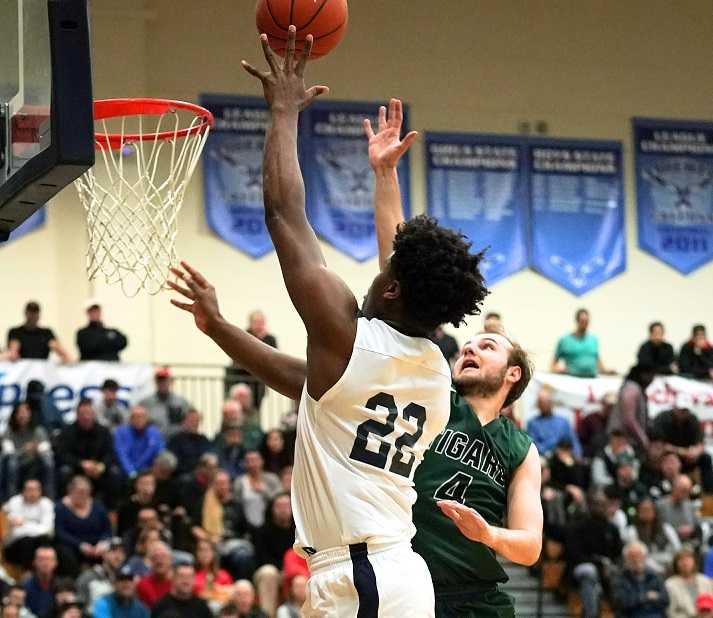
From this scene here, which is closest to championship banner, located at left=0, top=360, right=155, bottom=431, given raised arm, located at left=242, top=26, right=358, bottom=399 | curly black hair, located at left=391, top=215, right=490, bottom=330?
raised arm, located at left=242, top=26, right=358, bottom=399

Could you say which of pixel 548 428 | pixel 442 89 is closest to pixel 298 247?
pixel 548 428

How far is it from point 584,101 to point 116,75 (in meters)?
6.12

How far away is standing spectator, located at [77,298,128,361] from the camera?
47.5 ft

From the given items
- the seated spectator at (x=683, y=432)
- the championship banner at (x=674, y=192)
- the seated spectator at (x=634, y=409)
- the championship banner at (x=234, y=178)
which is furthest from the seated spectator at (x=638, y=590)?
the championship banner at (x=674, y=192)

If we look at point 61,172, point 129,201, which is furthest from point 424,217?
point 129,201

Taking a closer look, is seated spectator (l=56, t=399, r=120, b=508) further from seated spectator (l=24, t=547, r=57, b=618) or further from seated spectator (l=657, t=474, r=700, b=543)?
seated spectator (l=657, t=474, r=700, b=543)

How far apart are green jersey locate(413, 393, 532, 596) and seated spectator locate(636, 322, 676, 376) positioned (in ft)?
37.4

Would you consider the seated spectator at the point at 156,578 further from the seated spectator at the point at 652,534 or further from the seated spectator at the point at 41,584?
the seated spectator at the point at 652,534

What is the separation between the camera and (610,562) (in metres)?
12.7

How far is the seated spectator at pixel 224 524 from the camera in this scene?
465 inches

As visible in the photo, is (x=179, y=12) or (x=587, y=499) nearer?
(x=587, y=499)

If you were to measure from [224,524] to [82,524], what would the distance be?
1.26m

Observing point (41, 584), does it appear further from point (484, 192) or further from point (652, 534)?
point (484, 192)

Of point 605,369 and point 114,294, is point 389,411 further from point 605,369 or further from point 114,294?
point 605,369
